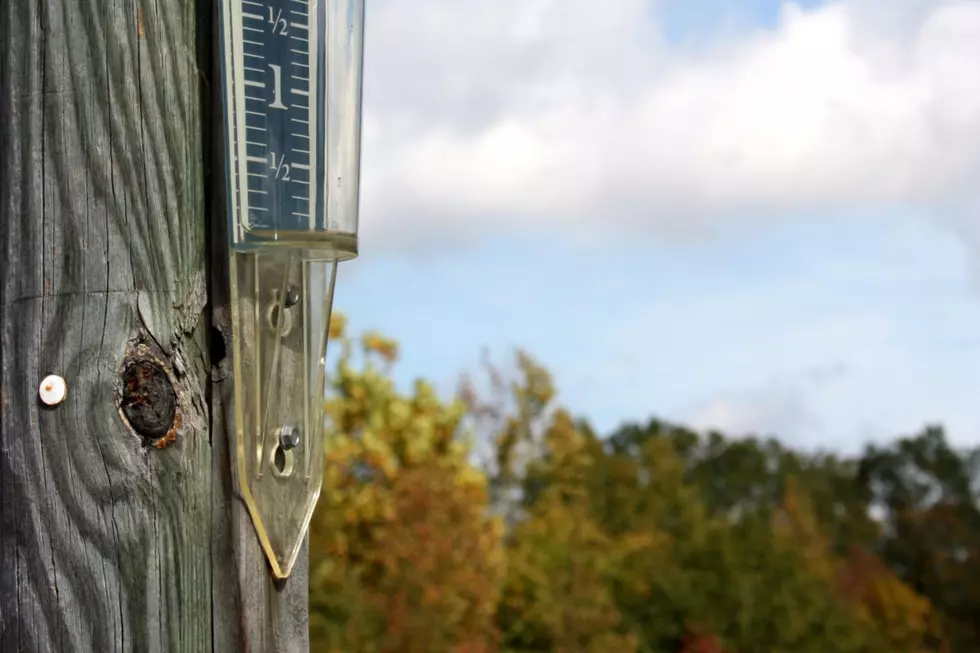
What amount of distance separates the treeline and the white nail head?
315 inches

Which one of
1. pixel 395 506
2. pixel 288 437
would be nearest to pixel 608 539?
pixel 395 506

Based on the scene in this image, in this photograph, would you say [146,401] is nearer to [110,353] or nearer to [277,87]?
[110,353]

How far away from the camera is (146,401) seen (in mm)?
1416

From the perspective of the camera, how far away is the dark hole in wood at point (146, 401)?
1.41 meters

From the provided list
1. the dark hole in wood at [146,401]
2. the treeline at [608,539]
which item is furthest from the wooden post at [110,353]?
the treeline at [608,539]

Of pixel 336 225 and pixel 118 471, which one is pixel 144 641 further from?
pixel 336 225

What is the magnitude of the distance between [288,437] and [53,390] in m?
0.28

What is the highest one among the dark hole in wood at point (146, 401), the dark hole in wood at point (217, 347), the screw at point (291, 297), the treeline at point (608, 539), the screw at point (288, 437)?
the screw at point (291, 297)

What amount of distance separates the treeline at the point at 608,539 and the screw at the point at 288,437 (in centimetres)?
790

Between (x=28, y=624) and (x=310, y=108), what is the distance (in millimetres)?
682

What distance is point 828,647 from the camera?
22406 millimetres

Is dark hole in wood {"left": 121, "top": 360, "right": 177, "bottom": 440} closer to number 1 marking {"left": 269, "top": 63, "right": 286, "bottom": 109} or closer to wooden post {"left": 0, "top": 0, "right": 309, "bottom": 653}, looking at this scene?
wooden post {"left": 0, "top": 0, "right": 309, "bottom": 653}

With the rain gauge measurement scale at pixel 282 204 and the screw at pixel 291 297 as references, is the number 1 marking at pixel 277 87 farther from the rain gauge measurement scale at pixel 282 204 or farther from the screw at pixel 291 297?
the screw at pixel 291 297

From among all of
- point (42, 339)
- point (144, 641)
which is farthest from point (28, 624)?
point (42, 339)
